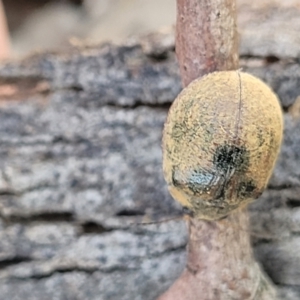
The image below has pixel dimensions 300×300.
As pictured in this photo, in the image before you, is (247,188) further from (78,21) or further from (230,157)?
(78,21)

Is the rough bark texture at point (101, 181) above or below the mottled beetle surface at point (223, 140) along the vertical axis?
below

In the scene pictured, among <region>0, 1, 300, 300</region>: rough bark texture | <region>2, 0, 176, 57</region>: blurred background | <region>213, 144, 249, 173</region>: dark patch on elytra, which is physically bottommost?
<region>0, 1, 300, 300</region>: rough bark texture

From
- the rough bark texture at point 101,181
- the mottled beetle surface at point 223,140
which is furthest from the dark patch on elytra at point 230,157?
the rough bark texture at point 101,181

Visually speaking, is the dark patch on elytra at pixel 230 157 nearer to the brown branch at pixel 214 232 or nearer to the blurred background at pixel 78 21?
the brown branch at pixel 214 232

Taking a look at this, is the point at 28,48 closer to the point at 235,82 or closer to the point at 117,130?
the point at 117,130

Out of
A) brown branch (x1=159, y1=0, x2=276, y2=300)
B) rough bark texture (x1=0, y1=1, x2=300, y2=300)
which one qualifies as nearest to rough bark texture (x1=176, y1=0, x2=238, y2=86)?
brown branch (x1=159, y1=0, x2=276, y2=300)

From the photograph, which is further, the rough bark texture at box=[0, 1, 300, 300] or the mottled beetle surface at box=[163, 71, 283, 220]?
the rough bark texture at box=[0, 1, 300, 300]

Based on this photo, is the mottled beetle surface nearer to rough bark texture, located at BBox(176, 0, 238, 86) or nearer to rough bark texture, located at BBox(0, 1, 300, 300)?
rough bark texture, located at BBox(176, 0, 238, 86)
